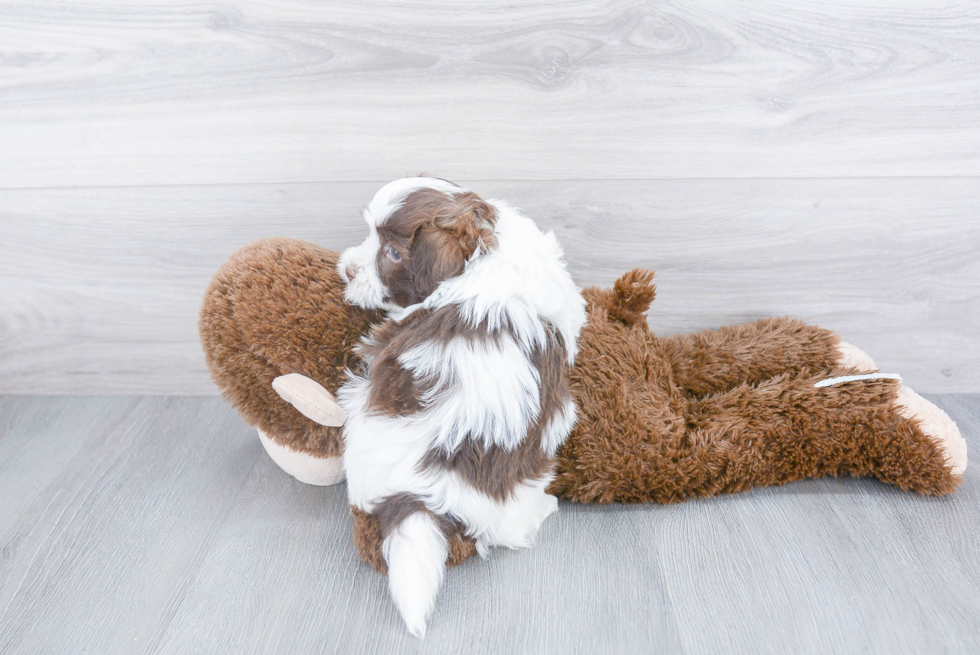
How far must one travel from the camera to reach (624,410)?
1.10m

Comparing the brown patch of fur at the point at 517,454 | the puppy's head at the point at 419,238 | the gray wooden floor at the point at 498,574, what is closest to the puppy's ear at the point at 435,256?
the puppy's head at the point at 419,238

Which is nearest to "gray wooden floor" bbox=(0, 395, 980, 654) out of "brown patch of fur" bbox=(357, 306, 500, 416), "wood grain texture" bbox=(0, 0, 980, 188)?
"brown patch of fur" bbox=(357, 306, 500, 416)

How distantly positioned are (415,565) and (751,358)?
0.75 m

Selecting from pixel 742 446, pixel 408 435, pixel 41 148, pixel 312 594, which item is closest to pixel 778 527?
pixel 742 446

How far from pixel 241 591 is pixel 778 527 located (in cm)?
86

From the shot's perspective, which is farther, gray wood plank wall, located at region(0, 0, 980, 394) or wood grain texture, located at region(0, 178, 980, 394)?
wood grain texture, located at region(0, 178, 980, 394)

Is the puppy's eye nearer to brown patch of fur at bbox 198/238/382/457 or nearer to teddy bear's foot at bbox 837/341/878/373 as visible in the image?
brown patch of fur at bbox 198/238/382/457

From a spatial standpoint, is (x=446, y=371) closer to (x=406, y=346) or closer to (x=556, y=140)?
(x=406, y=346)

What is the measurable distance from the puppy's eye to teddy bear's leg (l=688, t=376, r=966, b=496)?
23.0 inches

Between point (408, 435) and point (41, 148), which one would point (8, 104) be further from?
point (408, 435)

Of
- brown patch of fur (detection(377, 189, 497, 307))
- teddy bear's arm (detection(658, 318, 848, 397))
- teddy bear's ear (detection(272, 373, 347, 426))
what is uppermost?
brown patch of fur (detection(377, 189, 497, 307))

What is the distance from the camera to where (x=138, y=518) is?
1135 millimetres

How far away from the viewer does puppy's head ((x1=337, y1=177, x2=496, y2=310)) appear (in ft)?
2.96

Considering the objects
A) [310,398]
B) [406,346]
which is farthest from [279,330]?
[406,346]
